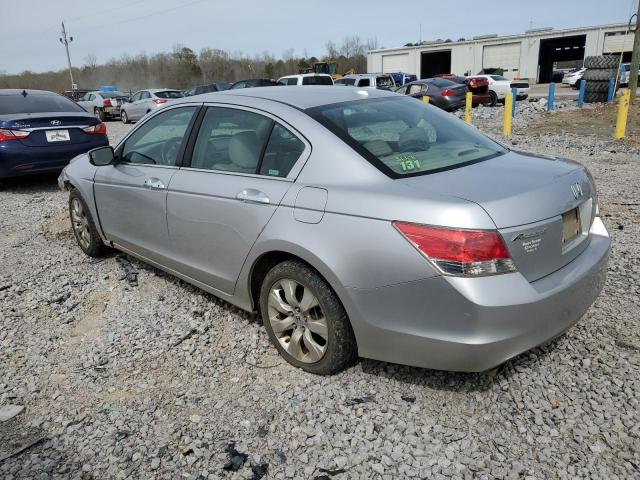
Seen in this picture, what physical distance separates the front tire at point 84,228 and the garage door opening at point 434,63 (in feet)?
196

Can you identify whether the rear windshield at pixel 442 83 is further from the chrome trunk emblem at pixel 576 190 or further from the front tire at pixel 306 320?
the front tire at pixel 306 320

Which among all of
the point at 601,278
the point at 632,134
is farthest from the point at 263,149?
the point at 632,134

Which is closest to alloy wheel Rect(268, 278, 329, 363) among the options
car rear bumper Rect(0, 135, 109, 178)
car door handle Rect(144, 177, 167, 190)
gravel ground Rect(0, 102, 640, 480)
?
gravel ground Rect(0, 102, 640, 480)

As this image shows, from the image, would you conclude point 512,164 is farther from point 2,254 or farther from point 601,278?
point 2,254

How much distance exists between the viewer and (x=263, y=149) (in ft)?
10.3

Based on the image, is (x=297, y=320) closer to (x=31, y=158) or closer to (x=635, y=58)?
(x=31, y=158)

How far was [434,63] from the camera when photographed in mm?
61062

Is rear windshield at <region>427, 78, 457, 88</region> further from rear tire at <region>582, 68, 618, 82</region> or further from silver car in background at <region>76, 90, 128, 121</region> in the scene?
silver car in background at <region>76, 90, 128, 121</region>

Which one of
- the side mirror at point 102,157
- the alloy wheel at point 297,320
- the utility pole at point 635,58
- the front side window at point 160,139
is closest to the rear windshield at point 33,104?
the side mirror at point 102,157

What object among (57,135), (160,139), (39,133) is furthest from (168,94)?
(160,139)

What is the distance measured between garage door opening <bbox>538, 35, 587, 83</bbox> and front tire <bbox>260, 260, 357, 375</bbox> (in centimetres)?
5758

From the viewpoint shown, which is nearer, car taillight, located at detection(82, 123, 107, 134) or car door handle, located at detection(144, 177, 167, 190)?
car door handle, located at detection(144, 177, 167, 190)

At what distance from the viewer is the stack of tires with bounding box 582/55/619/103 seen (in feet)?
68.4

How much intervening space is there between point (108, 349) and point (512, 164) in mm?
2832
